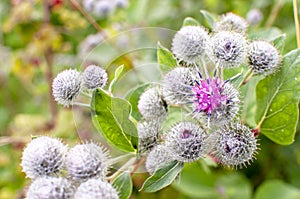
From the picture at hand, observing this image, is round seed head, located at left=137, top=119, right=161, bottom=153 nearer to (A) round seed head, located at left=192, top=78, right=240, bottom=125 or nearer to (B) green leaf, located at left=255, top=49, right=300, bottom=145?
(A) round seed head, located at left=192, top=78, right=240, bottom=125

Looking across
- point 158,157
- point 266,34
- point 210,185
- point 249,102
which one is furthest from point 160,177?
point 210,185

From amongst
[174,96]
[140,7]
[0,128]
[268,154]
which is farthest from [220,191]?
[0,128]

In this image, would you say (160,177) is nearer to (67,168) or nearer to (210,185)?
(67,168)

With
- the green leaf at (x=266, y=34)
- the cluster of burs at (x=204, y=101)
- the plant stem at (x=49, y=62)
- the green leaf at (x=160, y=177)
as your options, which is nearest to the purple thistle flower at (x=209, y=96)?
the cluster of burs at (x=204, y=101)

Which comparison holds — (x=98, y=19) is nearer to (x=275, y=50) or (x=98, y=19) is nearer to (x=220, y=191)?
(x=220, y=191)

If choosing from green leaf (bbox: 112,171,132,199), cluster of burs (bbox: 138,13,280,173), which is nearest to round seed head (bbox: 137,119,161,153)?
cluster of burs (bbox: 138,13,280,173)

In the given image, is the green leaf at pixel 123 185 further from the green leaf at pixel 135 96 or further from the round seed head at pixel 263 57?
the round seed head at pixel 263 57
